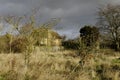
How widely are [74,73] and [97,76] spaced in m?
2.69

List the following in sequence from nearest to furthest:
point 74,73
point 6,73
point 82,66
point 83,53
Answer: point 6,73 < point 74,73 < point 82,66 < point 83,53

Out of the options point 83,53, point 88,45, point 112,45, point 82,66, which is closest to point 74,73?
point 82,66

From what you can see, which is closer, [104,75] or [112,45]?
[104,75]

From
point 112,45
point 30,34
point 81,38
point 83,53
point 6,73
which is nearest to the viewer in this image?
point 6,73

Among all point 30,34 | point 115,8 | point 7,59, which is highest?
point 115,8

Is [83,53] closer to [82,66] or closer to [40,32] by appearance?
[82,66]

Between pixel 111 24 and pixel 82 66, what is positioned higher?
pixel 111 24

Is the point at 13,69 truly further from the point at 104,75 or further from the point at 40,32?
the point at 104,75

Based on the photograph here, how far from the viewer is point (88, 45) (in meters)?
15.7

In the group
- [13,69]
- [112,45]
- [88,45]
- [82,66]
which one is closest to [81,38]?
[88,45]

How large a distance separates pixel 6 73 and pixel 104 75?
19.3 ft

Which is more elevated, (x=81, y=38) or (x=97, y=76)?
(x=81, y=38)

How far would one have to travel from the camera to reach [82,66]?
1370cm

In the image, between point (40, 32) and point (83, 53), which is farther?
point (83, 53)
